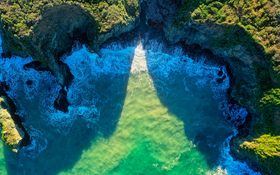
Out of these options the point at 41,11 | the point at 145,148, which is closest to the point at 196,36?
the point at 145,148

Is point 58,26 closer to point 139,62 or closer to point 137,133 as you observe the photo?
point 139,62

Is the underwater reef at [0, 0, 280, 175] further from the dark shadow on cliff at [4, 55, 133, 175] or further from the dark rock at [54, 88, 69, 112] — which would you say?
the dark shadow on cliff at [4, 55, 133, 175]

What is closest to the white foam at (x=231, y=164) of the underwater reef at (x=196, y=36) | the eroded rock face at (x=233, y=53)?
the underwater reef at (x=196, y=36)

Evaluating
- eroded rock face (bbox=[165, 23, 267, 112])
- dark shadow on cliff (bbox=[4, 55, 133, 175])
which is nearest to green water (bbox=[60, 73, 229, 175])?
dark shadow on cliff (bbox=[4, 55, 133, 175])

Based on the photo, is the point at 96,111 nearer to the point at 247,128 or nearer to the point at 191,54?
the point at 191,54

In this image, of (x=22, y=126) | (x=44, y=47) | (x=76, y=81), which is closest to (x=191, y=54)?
(x=76, y=81)
